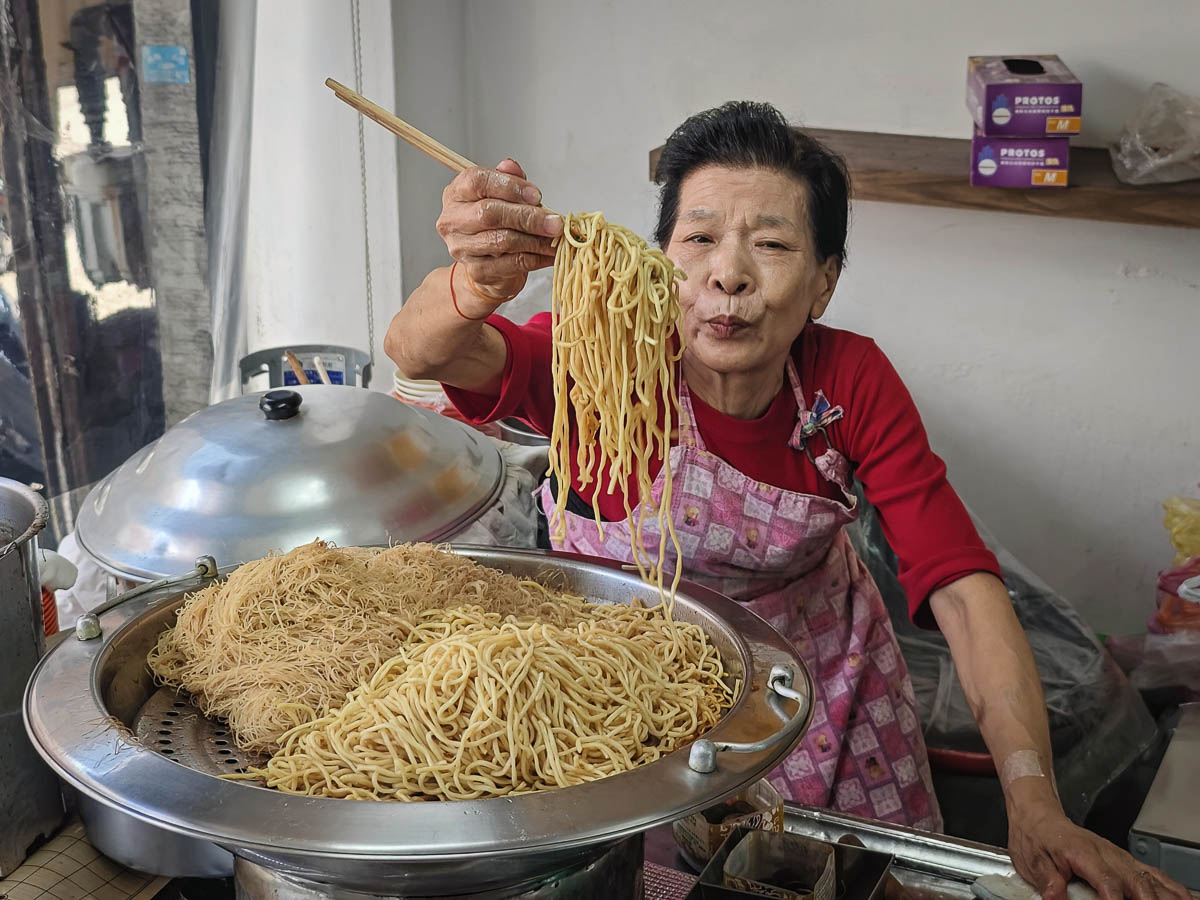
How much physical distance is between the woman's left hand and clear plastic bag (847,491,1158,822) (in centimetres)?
173

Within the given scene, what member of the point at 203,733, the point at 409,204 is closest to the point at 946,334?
the point at 409,204

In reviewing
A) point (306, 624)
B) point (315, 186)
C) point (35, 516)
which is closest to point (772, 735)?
point (306, 624)

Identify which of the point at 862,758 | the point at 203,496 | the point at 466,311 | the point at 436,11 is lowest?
the point at 862,758

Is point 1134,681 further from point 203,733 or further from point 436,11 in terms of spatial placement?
point 436,11

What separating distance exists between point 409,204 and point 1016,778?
10.4 ft

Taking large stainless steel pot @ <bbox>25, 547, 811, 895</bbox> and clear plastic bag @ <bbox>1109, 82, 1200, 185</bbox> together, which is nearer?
large stainless steel pot @ <bbox>25, 547, 811, 895</bbox>

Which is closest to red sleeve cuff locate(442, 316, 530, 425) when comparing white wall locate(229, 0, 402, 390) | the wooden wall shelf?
the wooden wall shelf

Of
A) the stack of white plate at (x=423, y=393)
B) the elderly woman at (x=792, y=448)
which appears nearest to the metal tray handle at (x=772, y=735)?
the elderly woman at (x=792, y=448)

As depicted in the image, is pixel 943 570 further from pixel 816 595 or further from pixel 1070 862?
pixel 1070 862

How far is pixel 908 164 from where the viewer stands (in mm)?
3627

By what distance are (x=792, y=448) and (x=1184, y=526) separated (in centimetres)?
184

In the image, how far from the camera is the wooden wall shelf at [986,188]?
3373mm

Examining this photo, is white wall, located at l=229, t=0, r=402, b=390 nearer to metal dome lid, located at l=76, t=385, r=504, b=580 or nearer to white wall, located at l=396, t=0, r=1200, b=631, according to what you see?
white wall, located at l=396, t=0, r=1200, b=631

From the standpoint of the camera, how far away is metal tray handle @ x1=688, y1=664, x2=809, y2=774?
1302mm
